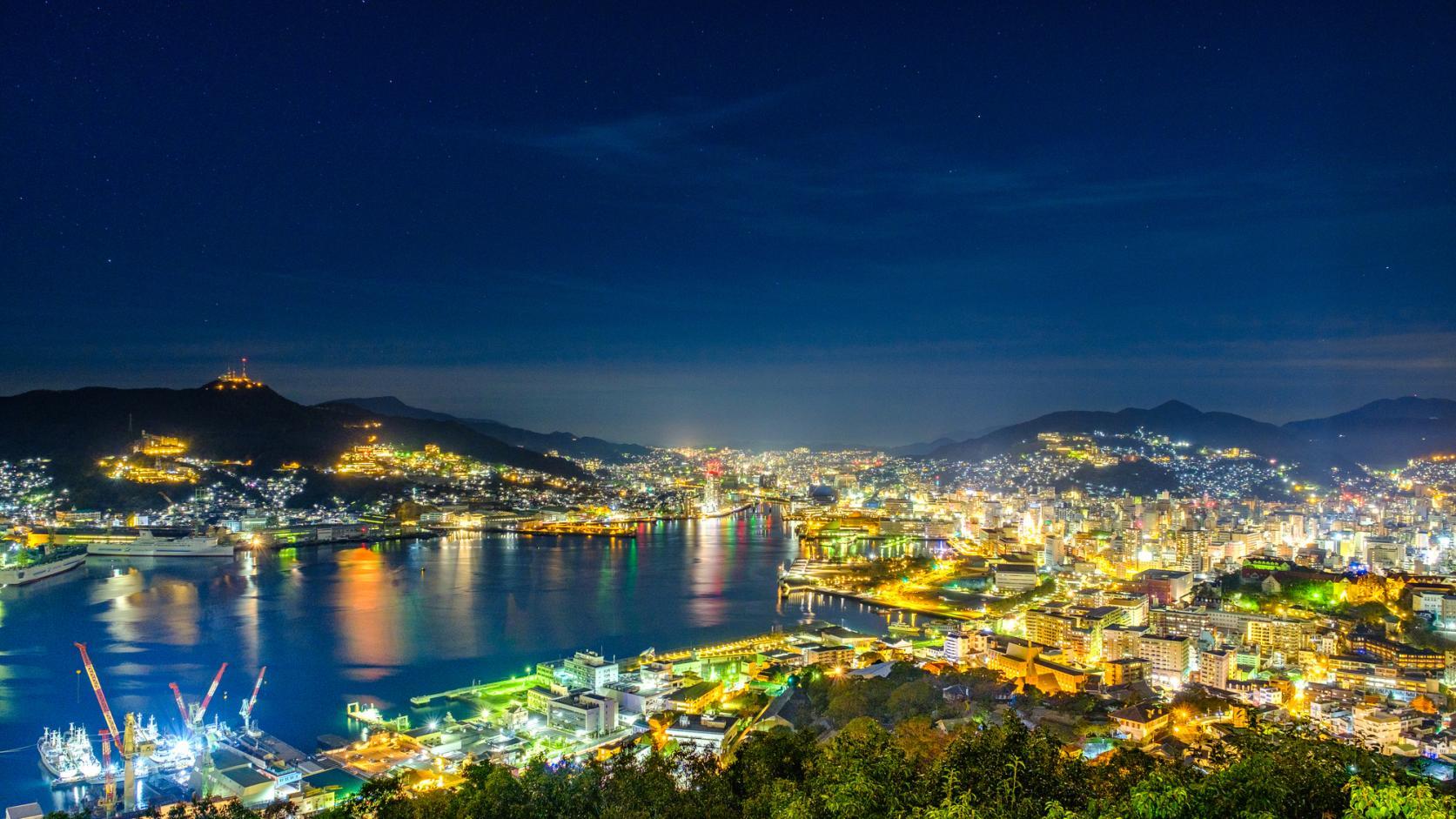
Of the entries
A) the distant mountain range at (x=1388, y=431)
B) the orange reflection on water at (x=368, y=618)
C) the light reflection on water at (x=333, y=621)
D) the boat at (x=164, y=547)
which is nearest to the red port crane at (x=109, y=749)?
the light reflection on water at (x=333, y=621)

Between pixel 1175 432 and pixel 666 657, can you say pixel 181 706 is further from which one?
pixel 1175 432

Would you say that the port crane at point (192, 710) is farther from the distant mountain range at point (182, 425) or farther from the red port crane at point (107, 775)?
the distant mountain range at point (182, 425)

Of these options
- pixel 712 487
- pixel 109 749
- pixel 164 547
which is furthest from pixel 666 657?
pixel 712 487

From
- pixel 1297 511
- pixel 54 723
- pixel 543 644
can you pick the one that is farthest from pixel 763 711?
pixel 1297 511

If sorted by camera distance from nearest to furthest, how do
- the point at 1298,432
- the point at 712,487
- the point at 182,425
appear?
the point at 182,425 → the point at 712,487 → the point at 1298,432

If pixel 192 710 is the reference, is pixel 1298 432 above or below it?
above

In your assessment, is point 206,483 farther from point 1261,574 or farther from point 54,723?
point 1261,574

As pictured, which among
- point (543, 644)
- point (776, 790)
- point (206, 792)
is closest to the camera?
point (776, 790)

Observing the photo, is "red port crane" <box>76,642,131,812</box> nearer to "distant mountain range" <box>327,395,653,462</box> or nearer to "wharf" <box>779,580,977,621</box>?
"wharf" <box>779,580,977,621</box>
